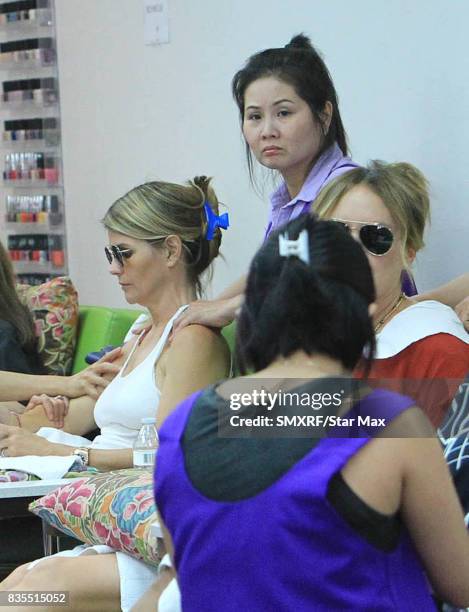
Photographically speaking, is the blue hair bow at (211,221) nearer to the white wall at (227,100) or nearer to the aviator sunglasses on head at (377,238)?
the white wall at (227,100)

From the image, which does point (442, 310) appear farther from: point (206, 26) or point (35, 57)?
point (35, 57)

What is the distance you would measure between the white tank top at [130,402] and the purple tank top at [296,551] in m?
1.60

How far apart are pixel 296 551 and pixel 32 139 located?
440 cm

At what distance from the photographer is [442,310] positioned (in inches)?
102

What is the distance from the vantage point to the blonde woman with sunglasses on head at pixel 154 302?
3.17 m

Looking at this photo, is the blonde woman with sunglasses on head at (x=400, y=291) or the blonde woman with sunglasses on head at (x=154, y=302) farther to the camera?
the blonde woman with sunglasses on head at (x=154, y=302)

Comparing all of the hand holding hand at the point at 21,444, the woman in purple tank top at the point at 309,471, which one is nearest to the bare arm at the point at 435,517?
the woman in purple tank top at the point at 309,471

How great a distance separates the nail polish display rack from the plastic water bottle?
269 cm

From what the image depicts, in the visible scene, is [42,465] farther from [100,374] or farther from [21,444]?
[100,374]

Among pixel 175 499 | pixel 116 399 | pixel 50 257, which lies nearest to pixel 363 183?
pixel 116 399

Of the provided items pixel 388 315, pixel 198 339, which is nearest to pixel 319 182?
pixel 198 339

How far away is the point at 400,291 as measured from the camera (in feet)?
8.86

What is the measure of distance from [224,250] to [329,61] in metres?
1.01

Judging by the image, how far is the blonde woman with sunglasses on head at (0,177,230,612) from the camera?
317cm
